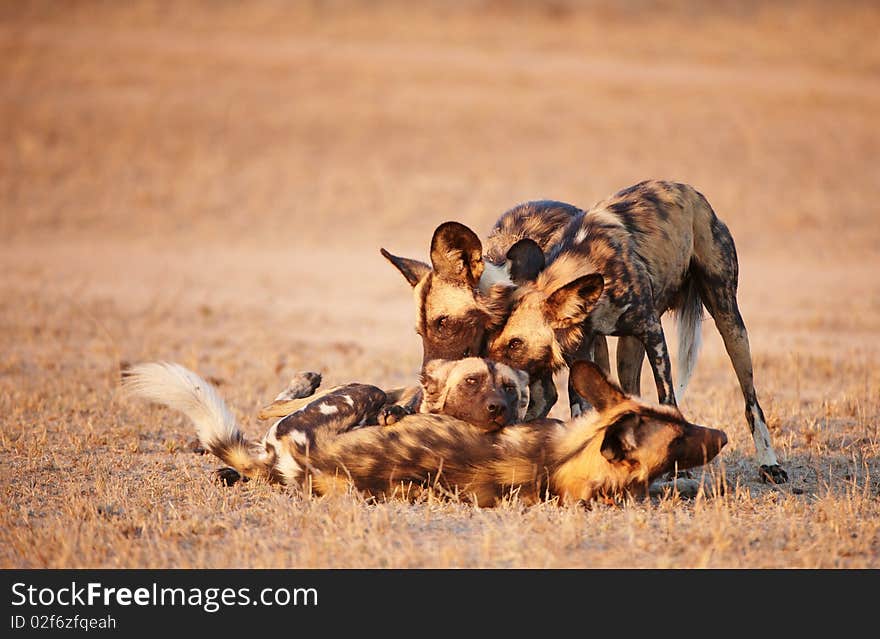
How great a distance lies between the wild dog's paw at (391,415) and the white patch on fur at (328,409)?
198mm

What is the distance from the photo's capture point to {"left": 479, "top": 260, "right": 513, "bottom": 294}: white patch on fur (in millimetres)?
5000

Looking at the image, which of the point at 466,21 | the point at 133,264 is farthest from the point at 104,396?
the point at 466,21

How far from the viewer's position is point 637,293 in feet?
16.5

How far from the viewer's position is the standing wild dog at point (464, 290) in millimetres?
4863

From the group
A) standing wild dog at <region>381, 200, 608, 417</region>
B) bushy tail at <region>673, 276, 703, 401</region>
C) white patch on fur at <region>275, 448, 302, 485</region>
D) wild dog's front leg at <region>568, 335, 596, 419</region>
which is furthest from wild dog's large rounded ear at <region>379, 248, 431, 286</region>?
bushy tail at <region>673, 276, 703, 401</region>

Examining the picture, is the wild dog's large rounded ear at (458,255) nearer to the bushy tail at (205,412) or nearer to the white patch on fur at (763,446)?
the bushy tail at (205,412)

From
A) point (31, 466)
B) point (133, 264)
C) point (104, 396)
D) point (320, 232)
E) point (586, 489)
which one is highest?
point (320, 232)

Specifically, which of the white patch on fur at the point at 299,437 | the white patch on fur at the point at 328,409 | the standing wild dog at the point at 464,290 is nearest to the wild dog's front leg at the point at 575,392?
the standing wild dog at the point at 464,290

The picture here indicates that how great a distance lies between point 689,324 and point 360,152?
14041 mm

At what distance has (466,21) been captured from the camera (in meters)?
28.5

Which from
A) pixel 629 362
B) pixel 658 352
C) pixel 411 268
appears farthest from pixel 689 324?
pixel 411 268

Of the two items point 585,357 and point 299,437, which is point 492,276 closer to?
point 585,357
